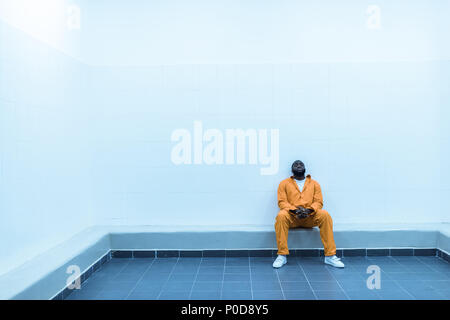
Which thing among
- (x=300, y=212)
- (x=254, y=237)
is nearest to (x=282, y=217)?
(x=300, y=212)

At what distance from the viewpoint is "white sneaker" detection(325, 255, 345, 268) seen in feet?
10.6

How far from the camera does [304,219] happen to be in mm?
3508

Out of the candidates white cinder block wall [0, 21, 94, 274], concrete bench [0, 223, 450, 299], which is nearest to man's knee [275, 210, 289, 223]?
concrete bench [0, 223, 450, 299]

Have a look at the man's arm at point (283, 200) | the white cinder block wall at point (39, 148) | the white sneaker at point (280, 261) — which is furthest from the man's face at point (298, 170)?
the white cinder block wall at point (39, 148)

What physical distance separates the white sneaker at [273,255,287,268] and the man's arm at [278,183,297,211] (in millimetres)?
484

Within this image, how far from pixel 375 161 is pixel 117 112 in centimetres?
292

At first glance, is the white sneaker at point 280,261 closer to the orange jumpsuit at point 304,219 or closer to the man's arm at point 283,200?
the orange jumpsuit at point 304,219

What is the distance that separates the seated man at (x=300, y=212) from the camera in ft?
10.9

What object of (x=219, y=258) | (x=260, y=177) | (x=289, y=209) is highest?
(x=260, y=177)

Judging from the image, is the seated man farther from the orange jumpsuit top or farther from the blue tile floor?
the blue tile floor

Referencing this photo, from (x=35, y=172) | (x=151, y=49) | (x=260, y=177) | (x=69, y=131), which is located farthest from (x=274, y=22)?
(x=35, y=172)

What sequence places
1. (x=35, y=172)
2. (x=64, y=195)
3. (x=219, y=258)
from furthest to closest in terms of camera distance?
(x=219, y=258), (x=64, y=195), (x=35, y=172)

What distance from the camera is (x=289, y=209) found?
3.46 metres

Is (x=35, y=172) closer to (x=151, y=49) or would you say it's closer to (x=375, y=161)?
(x=151, y=49)
